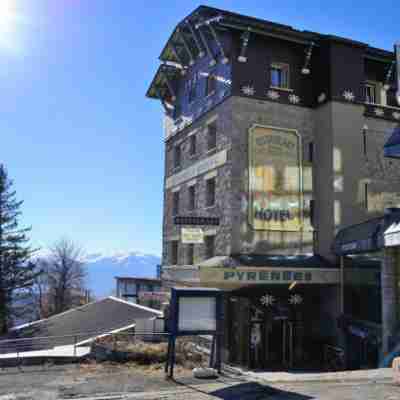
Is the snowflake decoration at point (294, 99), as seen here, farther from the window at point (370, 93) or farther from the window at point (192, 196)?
the window at point (192, 196)

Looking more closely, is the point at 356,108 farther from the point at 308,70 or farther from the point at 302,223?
the point at 302,223

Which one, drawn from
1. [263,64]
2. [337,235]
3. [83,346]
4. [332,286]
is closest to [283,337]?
[332,286]

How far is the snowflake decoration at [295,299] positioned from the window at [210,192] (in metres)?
6.01

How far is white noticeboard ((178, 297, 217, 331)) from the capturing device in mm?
11938

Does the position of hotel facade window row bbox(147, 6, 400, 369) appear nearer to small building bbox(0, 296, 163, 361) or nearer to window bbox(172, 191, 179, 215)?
small building bbox(0, 296, 163, 361)

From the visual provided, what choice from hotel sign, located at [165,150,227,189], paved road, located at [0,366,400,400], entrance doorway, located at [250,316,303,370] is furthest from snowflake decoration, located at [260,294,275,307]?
paved road, located at [0,366,400,400]

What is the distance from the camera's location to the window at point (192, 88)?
2611 cm

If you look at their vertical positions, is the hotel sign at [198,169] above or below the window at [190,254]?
above

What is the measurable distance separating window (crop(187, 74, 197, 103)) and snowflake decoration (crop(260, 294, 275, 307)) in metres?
12.1

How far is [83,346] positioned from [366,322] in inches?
473

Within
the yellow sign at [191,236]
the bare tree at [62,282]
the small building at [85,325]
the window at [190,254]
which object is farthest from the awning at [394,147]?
the bare tree at [62,282]

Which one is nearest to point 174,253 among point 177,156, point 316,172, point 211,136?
point 177,156

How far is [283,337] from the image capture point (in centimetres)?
2053

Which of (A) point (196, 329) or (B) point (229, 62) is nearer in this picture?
(A) point (196, 329)
